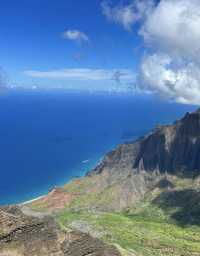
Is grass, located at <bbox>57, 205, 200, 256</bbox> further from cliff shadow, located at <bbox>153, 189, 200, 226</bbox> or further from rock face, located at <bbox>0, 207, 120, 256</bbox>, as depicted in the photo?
rock face, located at <bbox>0, 207, 120, 256</bbox>

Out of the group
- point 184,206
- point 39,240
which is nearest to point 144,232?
point 184,206

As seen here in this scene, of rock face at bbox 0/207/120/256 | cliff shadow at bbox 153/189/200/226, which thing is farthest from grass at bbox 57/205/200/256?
rock face at bbox 0/207/120/256

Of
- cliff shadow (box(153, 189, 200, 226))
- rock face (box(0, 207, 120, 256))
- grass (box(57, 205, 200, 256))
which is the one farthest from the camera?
cliff shadow (box(153, 189, 200, 226))

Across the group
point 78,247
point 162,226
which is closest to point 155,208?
point 162,226

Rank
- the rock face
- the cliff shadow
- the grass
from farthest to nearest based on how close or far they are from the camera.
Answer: the cliff shadow → the grass → the rock face

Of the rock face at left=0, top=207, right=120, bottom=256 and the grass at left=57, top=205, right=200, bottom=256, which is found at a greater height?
the rock face at left=0, top=207, right=120, bottom=256

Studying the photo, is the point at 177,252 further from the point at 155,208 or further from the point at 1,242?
the point at 1,242
